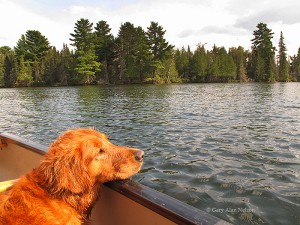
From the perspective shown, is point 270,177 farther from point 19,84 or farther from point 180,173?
point 19,84

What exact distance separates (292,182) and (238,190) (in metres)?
1.38

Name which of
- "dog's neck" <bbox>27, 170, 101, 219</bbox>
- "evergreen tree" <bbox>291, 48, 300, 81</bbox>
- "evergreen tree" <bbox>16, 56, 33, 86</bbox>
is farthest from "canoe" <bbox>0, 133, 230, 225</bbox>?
"evergreen tree" <bbox>291, 48, 300, 81</bbox>

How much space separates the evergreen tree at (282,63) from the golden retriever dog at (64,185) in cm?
9001

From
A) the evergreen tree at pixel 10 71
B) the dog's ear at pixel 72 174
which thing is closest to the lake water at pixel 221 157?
the dog's ear at pixel 72 174

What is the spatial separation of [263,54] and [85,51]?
2088 inches

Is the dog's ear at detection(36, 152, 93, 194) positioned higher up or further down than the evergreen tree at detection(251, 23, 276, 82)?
further down

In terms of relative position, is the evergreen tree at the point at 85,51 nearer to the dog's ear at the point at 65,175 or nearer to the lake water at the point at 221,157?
the lake water at the point at 221,157

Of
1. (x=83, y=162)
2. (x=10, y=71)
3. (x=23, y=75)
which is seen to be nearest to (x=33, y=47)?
(x=10, y=71)

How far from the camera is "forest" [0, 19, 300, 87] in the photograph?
68.2 m

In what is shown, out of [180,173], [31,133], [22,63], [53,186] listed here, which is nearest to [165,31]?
[22,63]

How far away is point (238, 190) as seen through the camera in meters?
6.00

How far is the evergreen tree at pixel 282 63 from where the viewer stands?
270 ft

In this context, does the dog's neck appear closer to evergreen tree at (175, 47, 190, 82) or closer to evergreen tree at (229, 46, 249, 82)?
evergreen tree at (175, 47, 190, 82)

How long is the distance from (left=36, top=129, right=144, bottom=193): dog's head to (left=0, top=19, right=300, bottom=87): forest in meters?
65.7
